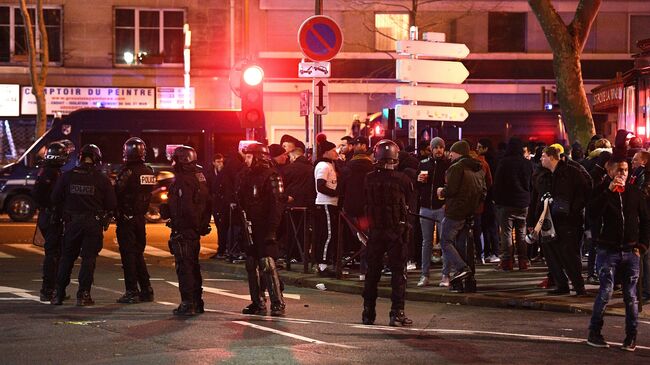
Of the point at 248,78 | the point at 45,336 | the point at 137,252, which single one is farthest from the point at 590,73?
the point at 45,336

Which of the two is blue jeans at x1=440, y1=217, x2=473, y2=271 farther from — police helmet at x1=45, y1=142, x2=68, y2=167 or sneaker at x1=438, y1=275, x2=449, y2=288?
police helmet at x1=45, y1=142, x2=68, y2=167

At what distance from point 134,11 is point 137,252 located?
28.1 meters

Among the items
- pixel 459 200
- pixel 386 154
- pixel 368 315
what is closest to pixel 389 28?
pixel 459 200

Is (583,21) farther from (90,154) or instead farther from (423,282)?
(90,154)

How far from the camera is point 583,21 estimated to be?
71.1 ft

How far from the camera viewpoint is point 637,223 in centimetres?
1150

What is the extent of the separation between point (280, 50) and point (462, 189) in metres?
27.4

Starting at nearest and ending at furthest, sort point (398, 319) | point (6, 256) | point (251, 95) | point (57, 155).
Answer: point (398, 319)
point (57, 155)
point (251, 95)
point (6, 256)

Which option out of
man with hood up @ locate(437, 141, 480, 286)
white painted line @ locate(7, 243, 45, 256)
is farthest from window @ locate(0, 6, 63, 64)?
man with hood up @ locate(437, 141, 480, 286)

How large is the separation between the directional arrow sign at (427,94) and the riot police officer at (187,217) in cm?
538

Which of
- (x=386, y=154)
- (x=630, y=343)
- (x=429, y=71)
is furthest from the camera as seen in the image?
(x=429, y=71)

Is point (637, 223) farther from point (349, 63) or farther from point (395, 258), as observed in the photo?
point (349, 63)

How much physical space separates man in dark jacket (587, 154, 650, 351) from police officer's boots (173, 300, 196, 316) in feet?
14.0

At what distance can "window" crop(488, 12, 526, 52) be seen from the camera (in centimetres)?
4272
